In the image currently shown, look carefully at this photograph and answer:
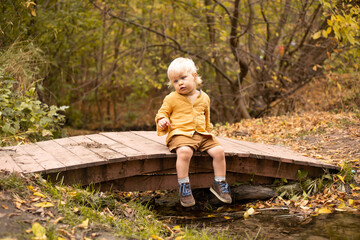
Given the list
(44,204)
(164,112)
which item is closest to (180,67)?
(164,112)

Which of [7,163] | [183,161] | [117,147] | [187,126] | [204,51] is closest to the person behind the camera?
[7,163]

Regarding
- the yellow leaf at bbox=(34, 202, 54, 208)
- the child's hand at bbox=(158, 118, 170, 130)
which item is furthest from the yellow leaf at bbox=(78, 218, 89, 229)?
the child's hand at bbox=(158, 118, 170, 130)

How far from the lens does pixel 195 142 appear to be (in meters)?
4.13

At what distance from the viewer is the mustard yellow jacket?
167 inches

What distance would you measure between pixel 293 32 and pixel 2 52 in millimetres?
7274

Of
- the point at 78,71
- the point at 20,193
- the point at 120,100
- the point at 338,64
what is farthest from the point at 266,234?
the point at 120,100

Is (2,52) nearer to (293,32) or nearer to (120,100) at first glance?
(293,32)

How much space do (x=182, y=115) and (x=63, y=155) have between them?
1387 mm

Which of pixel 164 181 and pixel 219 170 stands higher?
pixel 219 170

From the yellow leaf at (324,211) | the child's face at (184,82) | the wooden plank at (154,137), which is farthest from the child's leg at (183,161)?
the yellow leaf at (324,211)

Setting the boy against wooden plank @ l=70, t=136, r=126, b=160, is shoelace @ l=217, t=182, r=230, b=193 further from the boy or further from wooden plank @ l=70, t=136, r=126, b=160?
wooden plank @ l=70, t=136, r=126, b=160

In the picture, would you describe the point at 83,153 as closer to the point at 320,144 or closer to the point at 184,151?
the point at 184,151

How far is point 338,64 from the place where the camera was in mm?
10070

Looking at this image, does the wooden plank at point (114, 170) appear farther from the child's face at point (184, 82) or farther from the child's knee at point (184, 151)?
the child's face at point (184, 82)
